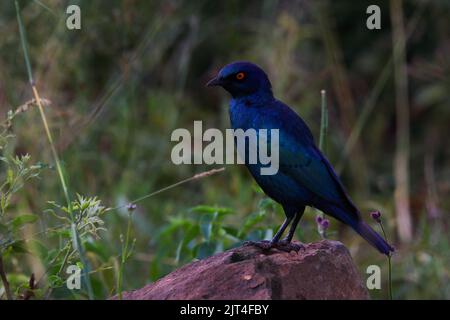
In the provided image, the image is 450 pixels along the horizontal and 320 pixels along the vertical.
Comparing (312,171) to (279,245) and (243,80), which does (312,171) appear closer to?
(279,245)

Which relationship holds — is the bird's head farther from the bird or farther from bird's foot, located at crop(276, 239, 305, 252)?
bird's foot, located at crop(276, 239, 305, 252)

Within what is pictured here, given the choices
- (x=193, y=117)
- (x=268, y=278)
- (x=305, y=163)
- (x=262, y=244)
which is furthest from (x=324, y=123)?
(x=193, y=117)

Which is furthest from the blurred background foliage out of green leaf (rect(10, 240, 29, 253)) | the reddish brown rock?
the reddish brown rock

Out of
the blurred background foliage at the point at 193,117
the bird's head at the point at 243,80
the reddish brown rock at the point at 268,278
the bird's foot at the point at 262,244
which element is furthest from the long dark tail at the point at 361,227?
the bird's head at the point at 243,80

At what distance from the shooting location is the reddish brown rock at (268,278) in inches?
147

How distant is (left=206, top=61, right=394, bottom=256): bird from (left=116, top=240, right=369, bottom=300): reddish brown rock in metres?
0.27

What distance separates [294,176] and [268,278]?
0.92m

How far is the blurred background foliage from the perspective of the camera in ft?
19.7

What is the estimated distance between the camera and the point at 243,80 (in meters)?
5.02

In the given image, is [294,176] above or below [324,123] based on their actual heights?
below
